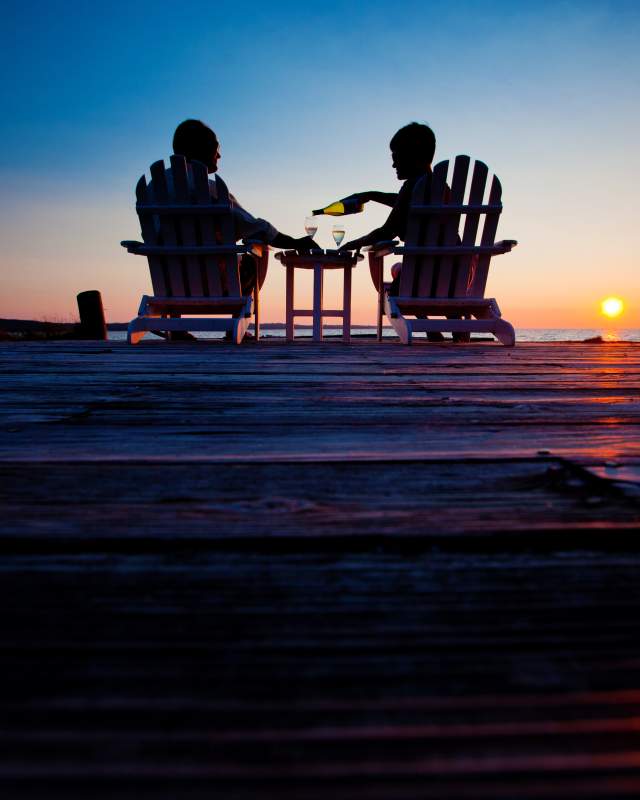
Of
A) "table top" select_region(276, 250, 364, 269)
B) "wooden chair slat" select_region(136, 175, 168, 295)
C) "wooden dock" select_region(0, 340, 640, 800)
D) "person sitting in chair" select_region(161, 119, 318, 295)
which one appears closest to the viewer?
"wooden dock" select_region(0, 340, 640, 800)

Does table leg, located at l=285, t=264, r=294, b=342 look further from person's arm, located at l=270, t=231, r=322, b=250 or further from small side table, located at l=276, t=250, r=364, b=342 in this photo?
person's arm, located at l=270, t=231, r=322, b=250

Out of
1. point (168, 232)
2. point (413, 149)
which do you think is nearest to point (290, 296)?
point (168, 232)

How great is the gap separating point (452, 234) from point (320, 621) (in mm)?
5398

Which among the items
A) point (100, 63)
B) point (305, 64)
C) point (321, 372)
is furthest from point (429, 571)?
point (100, 63)

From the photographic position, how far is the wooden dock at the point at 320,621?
25 centimetres

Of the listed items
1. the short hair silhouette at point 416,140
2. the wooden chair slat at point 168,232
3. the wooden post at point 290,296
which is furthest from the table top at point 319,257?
the short hair silhouette at point 416,140

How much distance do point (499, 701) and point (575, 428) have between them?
0.98 metres

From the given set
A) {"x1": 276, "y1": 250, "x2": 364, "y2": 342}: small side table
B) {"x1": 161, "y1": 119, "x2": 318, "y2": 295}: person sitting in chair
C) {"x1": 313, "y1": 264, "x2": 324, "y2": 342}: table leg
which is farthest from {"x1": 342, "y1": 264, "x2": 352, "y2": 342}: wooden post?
{"x1": 161, "y1": 119, "x2": 318, "y2": 295}: person sitting in chair

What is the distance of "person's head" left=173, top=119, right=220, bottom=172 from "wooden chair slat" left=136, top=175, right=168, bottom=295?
0.80m

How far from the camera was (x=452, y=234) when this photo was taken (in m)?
5.22

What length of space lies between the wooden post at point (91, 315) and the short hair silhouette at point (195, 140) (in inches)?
183

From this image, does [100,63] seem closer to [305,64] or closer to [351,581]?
[305,64]

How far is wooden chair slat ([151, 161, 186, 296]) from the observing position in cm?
490

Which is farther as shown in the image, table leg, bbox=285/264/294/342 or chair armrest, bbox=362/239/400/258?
table leg, bbox=285/264/294/342
